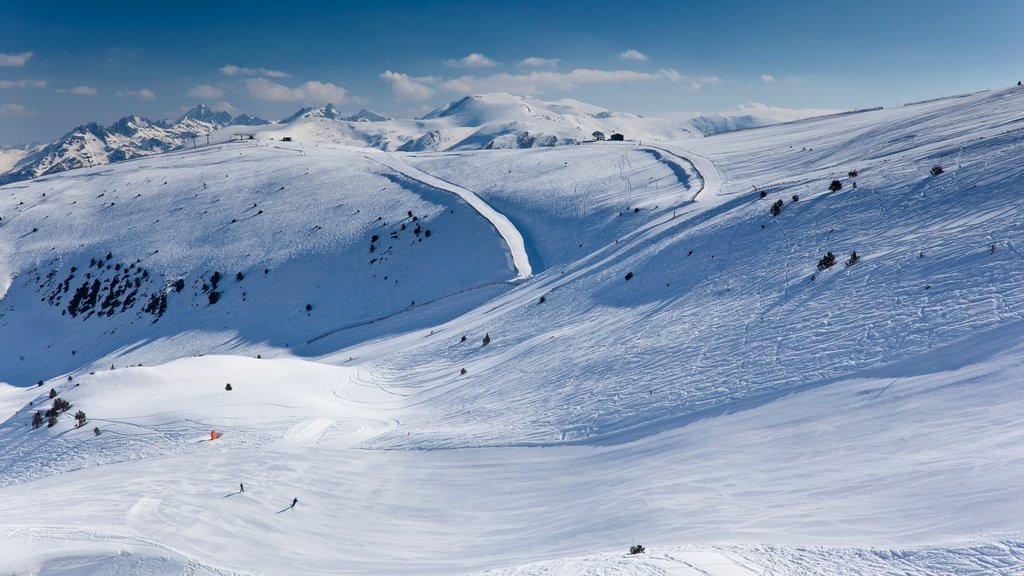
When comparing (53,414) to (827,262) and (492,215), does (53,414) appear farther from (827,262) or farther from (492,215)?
(492,215)

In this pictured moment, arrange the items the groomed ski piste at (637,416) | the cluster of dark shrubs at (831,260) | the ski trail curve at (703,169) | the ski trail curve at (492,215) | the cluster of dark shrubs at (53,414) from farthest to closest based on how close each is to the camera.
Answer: the ski trail curve at (703,169) < the ski trail curve at (492,215) < the cluster of dark shrubs at (53,414) < the cluster of dark shrubs at (831,260) < the groomed ski piste at (637,416)

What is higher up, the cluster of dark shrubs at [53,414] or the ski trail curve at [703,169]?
the ski trail curve at [703,169]

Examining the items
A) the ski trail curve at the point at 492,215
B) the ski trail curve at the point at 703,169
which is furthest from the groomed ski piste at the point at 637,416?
the ski trail curve at the point at 703,169

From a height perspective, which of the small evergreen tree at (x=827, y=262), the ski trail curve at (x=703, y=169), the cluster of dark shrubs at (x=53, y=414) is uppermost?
the ski trail curve at (x=703, y=169)

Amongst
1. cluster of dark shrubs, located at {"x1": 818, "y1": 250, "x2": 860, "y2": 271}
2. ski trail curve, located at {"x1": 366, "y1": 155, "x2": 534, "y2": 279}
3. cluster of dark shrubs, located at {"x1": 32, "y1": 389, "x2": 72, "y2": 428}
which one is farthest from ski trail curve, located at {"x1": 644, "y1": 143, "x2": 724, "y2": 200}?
cluster of dark shrubs, located at {"x1": 32, "y1": 389, "x2": 72, "y2": 428}

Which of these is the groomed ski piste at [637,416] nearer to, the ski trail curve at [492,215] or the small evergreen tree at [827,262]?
the small evergreen tree at [827,262]

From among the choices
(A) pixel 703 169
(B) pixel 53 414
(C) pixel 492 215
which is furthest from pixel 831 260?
(C) pixel 492 215
